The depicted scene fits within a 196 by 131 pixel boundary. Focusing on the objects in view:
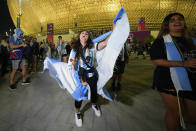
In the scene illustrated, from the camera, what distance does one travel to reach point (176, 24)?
1210 mm

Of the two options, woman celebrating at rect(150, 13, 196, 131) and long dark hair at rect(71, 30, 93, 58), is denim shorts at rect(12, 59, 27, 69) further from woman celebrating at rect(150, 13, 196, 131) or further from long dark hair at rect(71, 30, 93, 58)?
woman celebrating at rect(150, 13, 196, 131)

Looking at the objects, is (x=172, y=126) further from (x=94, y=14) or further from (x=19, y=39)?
(x=94, y=14)

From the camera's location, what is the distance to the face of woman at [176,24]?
3.96 feet

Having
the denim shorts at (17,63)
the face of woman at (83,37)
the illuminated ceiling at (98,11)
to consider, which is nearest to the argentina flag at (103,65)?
the face of woman at (83,37)

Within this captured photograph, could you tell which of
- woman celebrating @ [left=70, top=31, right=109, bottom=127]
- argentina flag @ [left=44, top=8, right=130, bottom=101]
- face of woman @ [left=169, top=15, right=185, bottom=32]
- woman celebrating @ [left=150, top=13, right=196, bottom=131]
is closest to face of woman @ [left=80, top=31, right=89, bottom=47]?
woman celebrating @ [left=70, top=31, right=109, bottom=127]

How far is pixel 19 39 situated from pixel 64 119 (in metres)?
2.94

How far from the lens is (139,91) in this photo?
327 centimetres

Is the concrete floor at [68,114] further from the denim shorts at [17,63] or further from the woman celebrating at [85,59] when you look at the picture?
the denim shorts at [17,63]

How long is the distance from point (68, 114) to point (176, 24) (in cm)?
231

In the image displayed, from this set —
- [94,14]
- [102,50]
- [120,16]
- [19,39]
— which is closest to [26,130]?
[102,50]

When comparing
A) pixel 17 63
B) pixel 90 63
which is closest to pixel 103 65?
pixel 90 63

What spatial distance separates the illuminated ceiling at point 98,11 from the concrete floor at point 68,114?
955 inches

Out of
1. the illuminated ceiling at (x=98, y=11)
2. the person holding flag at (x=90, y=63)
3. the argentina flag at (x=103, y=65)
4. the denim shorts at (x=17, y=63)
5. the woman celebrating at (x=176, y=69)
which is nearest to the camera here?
the woman celebrating at (x=176, y=69)

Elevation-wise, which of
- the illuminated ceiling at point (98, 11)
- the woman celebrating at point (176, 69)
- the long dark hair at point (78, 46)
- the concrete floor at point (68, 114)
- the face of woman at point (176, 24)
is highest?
the illuminated ceiling at point (98, 11)
